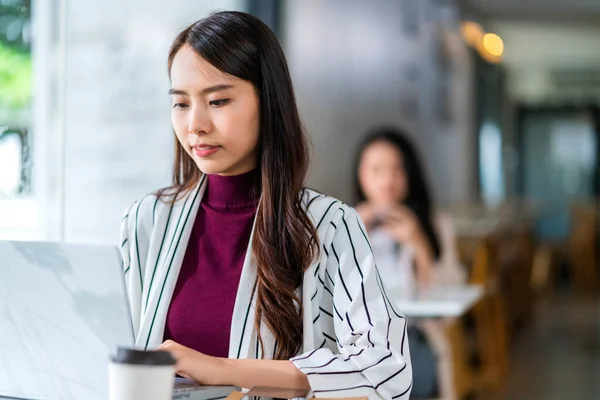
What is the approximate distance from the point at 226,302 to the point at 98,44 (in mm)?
1803

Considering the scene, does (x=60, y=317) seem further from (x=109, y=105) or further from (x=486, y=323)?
(x=486, y=323)

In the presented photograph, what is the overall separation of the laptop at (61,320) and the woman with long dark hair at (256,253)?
25cm

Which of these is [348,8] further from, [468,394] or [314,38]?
[468,394]

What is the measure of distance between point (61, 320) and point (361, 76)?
209 inches

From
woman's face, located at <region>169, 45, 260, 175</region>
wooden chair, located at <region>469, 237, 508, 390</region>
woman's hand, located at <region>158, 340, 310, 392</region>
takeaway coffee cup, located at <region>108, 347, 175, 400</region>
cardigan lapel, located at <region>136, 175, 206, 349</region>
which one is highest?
woman's face, located at <region>169, 45, 260, 175</region>

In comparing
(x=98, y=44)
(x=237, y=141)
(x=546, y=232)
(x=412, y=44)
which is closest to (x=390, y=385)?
(x=237, y=141)

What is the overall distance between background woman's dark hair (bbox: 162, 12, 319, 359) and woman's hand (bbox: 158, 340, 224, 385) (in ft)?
0.59

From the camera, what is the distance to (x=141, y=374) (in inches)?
44.2

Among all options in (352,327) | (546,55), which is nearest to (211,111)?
(352,327)

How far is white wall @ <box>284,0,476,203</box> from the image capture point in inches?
212

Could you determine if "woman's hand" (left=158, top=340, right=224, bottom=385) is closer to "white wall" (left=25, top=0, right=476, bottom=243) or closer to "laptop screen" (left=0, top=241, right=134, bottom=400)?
"laptop screen" (left=0, top=241, right=134, bottom=400)

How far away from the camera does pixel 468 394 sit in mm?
5453

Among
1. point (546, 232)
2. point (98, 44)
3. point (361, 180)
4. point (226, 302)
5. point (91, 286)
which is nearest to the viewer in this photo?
point (91, 286)

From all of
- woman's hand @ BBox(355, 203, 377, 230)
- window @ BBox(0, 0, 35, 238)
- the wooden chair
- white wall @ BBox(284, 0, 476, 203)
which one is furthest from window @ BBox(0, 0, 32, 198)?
the wooden chair
